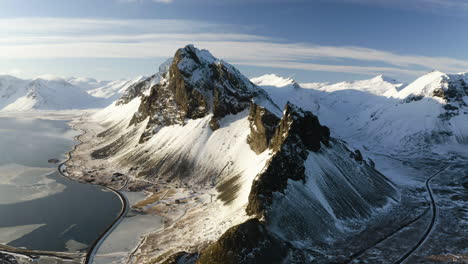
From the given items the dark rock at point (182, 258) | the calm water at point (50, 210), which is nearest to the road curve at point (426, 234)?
the dark rock at point (182, 258)

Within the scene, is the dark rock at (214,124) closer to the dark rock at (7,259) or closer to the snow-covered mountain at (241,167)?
the snow-covered mountain at (241,167)

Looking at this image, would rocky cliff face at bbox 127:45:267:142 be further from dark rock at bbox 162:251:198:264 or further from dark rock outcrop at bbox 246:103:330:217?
dark rock at bbox 162:251:198:264

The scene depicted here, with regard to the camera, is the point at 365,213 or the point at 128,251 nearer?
the point at 128,251

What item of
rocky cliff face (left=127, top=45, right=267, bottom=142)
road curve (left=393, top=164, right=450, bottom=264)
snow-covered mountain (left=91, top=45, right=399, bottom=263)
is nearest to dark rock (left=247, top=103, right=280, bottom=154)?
snow-covered mountain (left=91, top=45, right=399, bottom=263)

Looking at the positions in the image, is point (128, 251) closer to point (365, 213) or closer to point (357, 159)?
point (365, 213)

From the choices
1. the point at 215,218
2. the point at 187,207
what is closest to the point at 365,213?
the point at 215,218

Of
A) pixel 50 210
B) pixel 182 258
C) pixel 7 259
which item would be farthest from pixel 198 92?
pixel 7 259

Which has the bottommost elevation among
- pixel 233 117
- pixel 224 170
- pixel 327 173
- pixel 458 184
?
pixel 458 184
